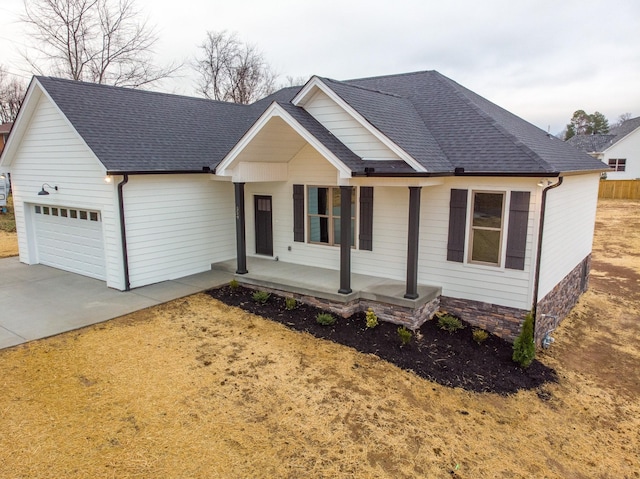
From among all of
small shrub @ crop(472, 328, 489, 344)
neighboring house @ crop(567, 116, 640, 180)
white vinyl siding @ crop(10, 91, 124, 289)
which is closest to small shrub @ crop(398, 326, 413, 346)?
small shrub @ crop(472, 328, 489, 344)

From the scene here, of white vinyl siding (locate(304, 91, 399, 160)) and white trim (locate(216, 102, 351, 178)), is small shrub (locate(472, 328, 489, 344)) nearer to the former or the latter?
white vinyl siding (locate(304, 91, 399, 160))

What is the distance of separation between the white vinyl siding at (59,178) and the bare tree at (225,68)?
96.2ft

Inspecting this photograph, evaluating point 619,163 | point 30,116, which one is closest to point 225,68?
point 30,116

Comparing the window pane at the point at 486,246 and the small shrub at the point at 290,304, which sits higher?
the window pane at the point at 486,246

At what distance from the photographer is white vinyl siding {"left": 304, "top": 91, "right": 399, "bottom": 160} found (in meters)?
9.02

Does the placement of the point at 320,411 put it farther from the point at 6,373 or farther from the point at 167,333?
the point at 6,373

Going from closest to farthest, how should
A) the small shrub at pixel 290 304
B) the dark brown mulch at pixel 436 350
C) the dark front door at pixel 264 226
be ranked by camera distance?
the dark brown mulch at pixel 436 350 < the small shrub at pixel 290 304 < the dark front door at pixel 264 226

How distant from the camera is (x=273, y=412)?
228 inches

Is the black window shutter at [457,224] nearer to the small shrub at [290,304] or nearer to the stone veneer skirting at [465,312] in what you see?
the stone veneer skirting at [465,312]

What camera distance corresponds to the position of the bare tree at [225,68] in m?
40.2

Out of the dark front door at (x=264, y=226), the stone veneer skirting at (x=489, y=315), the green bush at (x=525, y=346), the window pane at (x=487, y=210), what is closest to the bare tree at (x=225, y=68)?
the dark front door at (x=264, y=226)

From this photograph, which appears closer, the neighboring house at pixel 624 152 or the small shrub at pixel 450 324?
the small shrub at pixel 450 324

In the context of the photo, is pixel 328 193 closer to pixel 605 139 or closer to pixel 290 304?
pixel 290 304

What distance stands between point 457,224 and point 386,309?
2.38 m
